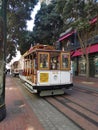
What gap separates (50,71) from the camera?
13.1 meters

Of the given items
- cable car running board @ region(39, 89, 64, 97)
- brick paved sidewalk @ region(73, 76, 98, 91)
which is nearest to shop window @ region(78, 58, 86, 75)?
brick paved sidewalk @ region(73, 76, 98, 91)

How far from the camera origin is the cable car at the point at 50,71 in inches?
505

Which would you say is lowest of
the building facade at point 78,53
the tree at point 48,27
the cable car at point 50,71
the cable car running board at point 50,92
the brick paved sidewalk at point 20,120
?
the brick paved sidewalk at point 20,120

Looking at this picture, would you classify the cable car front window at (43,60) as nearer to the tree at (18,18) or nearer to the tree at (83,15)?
the tree at (83,15)

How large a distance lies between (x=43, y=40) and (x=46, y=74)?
22984mm

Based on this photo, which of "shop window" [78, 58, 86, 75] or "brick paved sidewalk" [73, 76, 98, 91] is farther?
"shop window" [78, 58, 86, 75]

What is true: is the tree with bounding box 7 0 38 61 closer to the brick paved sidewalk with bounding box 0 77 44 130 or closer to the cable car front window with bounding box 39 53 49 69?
the cable car front window with bounding box 39 53 49 69

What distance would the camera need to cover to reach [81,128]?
6.83 m

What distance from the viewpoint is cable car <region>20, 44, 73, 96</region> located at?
12.8 metres

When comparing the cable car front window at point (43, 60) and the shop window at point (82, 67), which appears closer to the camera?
the cable car front window at point (43, 60)

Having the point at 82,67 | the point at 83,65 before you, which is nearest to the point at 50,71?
the point at 83,65

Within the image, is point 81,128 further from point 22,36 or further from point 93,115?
point 22,36

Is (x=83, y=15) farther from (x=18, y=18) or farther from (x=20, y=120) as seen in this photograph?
(x=20, y=120)

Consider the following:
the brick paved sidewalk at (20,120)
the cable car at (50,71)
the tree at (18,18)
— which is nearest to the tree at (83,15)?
the tree at (18,18)
